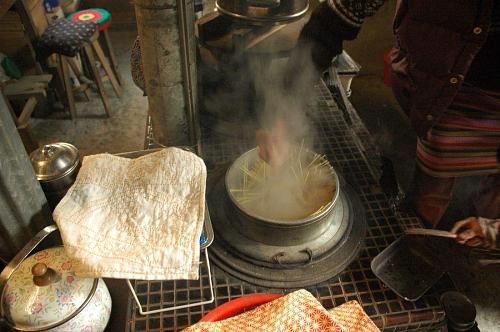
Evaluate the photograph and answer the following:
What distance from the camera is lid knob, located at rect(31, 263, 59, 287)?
1.70 m

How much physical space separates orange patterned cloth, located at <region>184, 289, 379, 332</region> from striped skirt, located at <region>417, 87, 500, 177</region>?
4.37 feet

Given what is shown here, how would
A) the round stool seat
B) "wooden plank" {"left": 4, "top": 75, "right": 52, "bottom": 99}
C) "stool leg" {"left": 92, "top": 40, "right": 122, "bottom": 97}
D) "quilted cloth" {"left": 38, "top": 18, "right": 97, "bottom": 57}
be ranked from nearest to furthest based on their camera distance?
"wooden plank" {"left": 4, "top": 75, "right": 52, "bottom": 99} < "quilted cloth" {"left": 38, "top": 18, "right": 97, "bottom": 57} < "stool leg" {"left": 92, "top": 40, "right": 122, "bottom": 97} < the round stool seat

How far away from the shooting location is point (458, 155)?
2547mm

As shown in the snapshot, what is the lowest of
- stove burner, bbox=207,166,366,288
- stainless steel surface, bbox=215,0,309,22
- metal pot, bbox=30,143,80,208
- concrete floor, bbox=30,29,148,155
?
concrete floor, bbox=30,29,148,155

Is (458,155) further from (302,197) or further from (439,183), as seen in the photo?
(302,197)

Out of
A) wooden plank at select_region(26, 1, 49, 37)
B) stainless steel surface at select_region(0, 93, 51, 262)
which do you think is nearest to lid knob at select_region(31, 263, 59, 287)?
stainless steel surface at select_region(0, 93, 51, 262)

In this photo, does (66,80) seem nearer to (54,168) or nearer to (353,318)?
(54,168)

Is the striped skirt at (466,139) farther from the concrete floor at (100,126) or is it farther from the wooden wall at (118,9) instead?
the wooden wall at (118,9)

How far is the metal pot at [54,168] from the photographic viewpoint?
2389 millimetres

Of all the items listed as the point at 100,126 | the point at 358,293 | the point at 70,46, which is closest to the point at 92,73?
the point at 70,46

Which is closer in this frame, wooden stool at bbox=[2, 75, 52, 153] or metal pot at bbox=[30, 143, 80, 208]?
metal pot at bbox=[30, 143, 80, 208]

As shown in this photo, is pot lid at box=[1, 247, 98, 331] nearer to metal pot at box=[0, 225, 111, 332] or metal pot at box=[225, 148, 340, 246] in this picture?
metal pot at box=[0, 225, 111, 332]

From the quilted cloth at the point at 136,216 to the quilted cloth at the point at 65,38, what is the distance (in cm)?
343

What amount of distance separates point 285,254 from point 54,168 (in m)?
1.57
